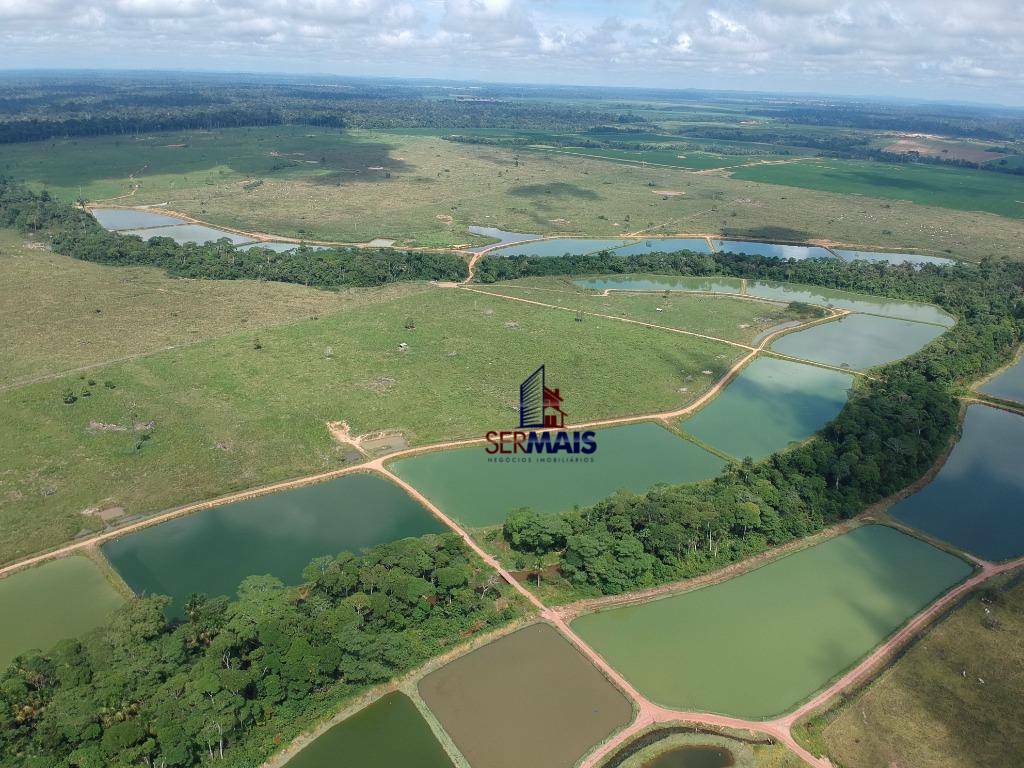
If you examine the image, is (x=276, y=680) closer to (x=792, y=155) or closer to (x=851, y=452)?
(x=851, y=452)

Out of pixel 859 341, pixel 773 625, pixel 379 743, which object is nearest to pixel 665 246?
pixel 859 341

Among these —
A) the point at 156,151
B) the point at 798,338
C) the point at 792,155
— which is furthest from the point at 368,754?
the point at 792,155

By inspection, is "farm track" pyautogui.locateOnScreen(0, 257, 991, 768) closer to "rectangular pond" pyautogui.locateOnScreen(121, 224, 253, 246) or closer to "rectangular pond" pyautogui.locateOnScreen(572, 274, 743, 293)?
"rectangular pond" pyautogui.locateOnScreen(572, 274, 743, 293)

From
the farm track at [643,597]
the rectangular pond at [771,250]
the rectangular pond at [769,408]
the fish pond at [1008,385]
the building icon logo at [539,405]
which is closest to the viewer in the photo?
the farm track at [643,597]

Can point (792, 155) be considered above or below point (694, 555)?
above

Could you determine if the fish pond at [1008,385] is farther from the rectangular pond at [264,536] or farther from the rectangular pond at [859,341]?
the rectangular pond at [264,536]

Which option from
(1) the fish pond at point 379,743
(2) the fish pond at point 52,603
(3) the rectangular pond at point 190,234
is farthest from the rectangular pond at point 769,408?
(3) the rectangular pond at point 190,234
